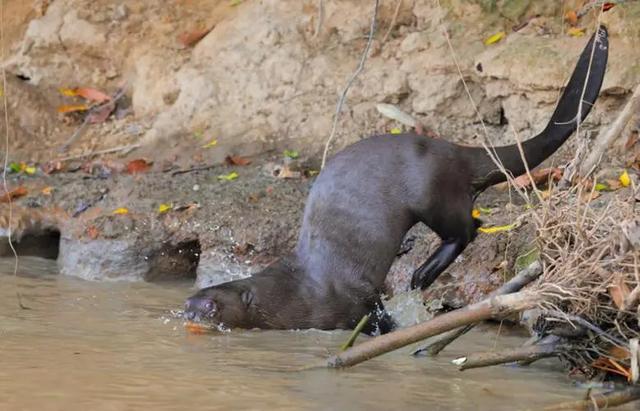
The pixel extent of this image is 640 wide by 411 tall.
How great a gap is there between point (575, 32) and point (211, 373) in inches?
129

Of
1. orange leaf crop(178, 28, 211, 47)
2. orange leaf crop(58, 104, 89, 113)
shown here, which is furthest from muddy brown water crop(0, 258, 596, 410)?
orange leaf crop(178, 28, 211, 47)

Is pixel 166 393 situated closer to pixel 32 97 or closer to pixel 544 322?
pixel 544 322

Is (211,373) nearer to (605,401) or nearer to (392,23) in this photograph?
(605,401)

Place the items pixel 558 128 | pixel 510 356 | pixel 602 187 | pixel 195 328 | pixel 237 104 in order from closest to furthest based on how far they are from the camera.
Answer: pixel 510 356 < pixel 195 328 < pixel 558 128 < pixel 602 187 < pixel 237 104

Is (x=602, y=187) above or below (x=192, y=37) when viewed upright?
below

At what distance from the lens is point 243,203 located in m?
6.21

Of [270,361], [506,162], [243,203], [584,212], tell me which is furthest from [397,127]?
[584,212]

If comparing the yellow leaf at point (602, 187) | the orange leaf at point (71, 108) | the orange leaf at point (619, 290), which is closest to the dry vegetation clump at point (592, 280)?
the orange leaf at point (619, 290)

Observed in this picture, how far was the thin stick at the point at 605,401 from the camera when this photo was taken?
10.9ft

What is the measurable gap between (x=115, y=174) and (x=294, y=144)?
105 centimetres

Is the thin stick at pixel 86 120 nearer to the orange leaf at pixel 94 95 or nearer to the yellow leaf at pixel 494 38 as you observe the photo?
the orange leaf at pixel 94 95

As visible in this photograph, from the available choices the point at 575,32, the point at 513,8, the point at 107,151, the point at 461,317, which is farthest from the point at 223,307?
the point at 513,8

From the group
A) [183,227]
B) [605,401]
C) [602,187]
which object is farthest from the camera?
[183,227]

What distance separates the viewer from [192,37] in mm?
7586
